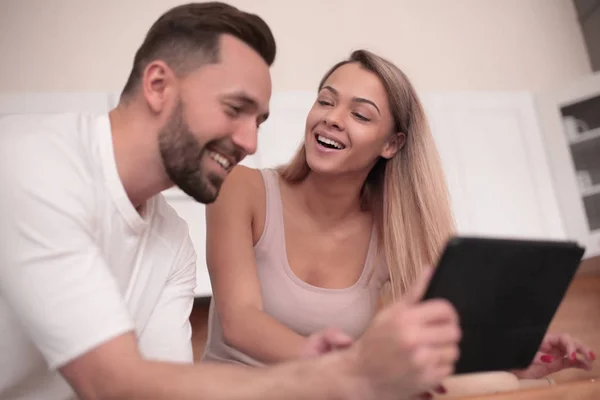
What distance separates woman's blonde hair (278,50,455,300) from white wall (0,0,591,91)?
847 mm

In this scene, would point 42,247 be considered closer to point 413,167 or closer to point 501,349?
point 501,349

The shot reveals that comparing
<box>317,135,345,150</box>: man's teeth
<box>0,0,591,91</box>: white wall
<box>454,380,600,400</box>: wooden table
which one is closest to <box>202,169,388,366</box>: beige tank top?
<box>317,135,345,150</box>: man's teeth

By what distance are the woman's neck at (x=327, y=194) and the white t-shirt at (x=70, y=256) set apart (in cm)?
37

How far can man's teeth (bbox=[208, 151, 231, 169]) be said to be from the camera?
31.9 inches

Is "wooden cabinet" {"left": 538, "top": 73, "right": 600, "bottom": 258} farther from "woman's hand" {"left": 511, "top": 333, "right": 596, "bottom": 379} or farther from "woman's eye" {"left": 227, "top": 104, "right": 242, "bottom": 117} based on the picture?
"woman's eye" {"left": 227, "top": 104, "right": 242, "bottom": 117}

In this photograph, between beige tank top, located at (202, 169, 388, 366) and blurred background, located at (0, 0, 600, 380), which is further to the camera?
blurred background, located at (0, 0, 600, 380)

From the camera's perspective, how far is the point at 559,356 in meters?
0.99

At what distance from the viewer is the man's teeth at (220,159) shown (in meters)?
0.81

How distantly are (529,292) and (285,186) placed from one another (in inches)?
27.3

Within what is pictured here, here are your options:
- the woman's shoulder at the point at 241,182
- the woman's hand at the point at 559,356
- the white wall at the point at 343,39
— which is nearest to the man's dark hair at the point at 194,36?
the woman's shoulder at the point at 241,182

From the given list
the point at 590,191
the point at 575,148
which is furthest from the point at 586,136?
the point at 590,191

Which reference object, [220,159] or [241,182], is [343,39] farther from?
[220,159]

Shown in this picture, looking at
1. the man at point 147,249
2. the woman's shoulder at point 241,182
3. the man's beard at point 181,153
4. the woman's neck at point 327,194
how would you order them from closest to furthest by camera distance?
the man at point 147,249 → the man's beard at point 181,153 → the woman's shoulder at point 241,182 → the woman's neck at point 327,194

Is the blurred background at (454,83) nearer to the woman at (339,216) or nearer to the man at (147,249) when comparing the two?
the woman at (339,216)
